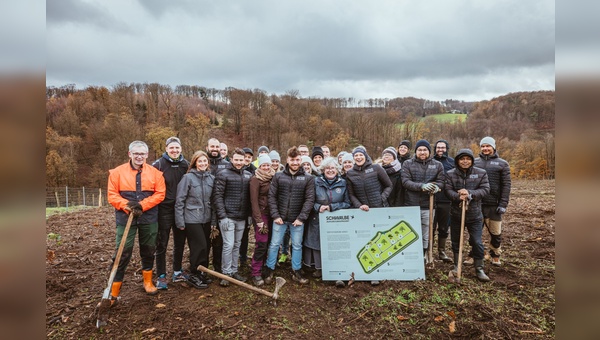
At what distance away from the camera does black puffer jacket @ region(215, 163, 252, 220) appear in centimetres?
574

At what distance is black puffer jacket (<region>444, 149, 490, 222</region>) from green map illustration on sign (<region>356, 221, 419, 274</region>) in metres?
0.97

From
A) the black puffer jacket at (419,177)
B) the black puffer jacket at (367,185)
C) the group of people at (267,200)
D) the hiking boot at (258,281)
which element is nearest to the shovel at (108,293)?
the group of people at (267,200)

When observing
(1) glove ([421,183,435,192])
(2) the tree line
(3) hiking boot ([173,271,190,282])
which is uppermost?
(2) the tree line

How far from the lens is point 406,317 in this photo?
4730mm

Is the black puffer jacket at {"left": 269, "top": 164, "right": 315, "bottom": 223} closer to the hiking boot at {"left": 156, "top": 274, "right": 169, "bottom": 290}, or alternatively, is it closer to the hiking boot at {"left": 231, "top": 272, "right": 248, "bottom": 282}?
the hiking boot at {"left": 231, "top": 272, "right": 248, "bottom": 282}

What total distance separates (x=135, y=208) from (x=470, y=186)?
566cm

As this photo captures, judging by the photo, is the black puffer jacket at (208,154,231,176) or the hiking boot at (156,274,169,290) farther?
the black puffer jacket at (208,154,231,176)

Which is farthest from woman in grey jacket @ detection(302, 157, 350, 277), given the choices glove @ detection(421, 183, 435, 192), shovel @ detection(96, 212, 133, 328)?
shovel @ detection(96, 212, 133, 328)

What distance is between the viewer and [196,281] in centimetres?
577

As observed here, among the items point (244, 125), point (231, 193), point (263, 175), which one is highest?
point (244, 125)

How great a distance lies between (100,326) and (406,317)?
14.0 ft

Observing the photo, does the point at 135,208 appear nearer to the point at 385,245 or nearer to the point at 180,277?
the point at 180,277

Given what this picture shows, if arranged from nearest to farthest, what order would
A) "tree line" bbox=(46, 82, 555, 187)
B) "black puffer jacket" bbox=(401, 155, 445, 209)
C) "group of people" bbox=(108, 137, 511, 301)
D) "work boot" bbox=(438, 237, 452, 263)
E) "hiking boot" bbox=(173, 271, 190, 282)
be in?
"group of people" bbox=(108, 137, 511, 301), "hiking boot" bbox=(173, 271, 190, 282), "black puffer jacket" bbox=(401, 155, 445, 209), "work boot" bbox=(438, 237, 452, 263), "tree line" bbox=(46, 82, 555, 187)

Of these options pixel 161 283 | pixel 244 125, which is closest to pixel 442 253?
pixel 161 283
